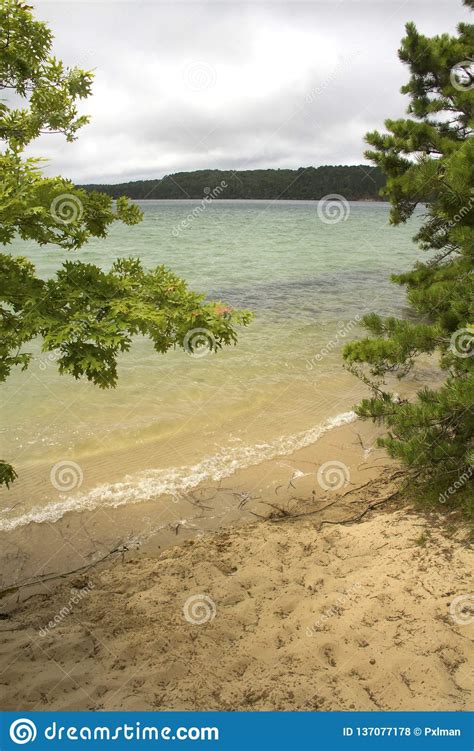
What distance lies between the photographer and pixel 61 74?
4801 mm

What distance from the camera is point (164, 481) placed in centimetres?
835

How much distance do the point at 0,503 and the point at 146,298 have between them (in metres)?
5.41

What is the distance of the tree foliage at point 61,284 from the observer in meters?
3.76

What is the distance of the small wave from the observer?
25.1 feet

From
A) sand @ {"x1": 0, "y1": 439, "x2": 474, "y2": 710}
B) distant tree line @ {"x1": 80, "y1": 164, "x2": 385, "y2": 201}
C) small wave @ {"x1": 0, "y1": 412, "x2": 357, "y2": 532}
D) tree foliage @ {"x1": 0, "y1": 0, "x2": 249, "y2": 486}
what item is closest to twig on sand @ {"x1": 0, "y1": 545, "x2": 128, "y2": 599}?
sand @ {"x1": 0, "y1": 439, "x2": 474, "y2": 710}

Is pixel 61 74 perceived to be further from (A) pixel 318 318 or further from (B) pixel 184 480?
(A) pixel 318 318

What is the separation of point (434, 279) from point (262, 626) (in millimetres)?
5192

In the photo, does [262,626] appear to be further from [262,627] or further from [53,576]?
[53,576]

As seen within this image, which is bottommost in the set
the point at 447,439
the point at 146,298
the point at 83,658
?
the point at 83,658

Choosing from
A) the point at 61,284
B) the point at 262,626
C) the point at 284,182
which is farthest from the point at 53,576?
the point at 284,182

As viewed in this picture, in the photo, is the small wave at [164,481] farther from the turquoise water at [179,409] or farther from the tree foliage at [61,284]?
the tree foliage at [61,284]

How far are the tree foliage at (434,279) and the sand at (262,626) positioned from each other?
1133 millimetres

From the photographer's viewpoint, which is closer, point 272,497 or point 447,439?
point 447,439

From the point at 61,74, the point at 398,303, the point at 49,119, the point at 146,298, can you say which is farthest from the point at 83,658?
the point at 398,303
